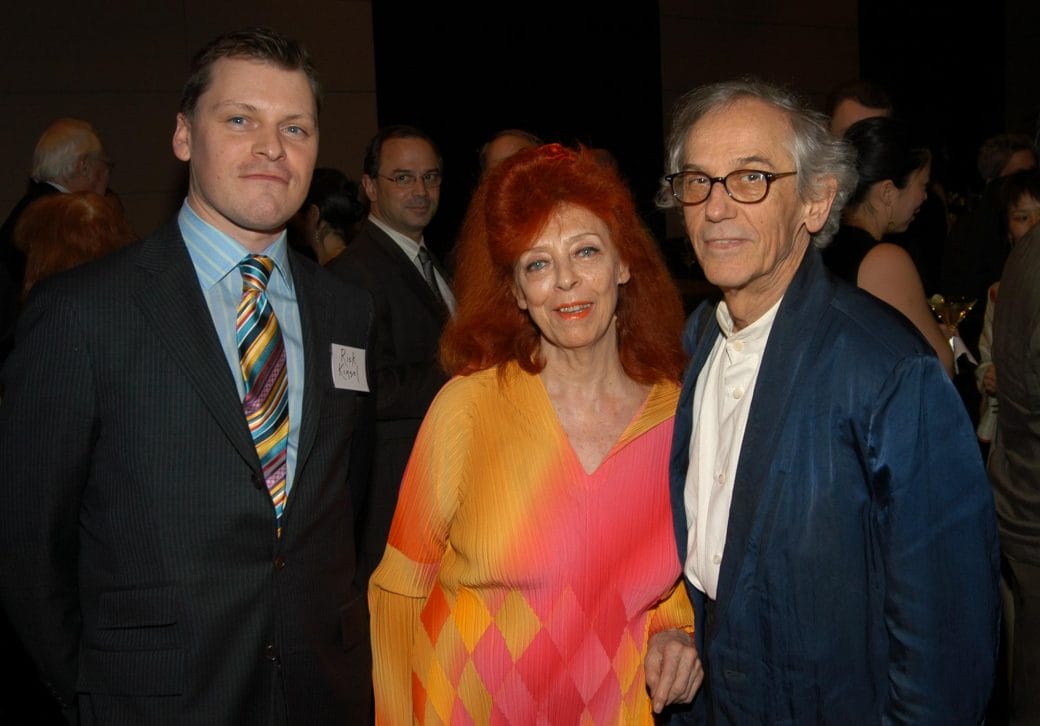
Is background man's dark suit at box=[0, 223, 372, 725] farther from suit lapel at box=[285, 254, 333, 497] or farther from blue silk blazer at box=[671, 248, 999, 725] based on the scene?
blue silk blazer at box=[671, 248, 999, 725]

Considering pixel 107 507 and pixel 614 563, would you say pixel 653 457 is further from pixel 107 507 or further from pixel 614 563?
pixel 107 507

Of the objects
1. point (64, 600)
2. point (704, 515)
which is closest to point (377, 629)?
point (64, 600)

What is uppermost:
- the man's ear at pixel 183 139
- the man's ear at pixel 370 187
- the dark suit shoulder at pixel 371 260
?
the man's ear at pixel 370 187

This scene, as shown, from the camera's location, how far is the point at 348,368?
2.11 metres

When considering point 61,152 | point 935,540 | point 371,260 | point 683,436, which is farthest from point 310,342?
point 61,152

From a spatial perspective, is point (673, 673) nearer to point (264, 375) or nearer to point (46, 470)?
point (264, 375)

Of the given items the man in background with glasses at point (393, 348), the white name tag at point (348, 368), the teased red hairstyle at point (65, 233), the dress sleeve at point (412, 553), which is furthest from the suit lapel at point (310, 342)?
the teased red hairstyle at point (65, 233)

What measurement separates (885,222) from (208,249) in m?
2.01

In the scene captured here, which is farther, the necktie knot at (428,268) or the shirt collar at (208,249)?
the necktie knot at (428,268)

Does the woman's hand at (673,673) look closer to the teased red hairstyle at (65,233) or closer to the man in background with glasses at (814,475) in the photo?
the man in background with glasses at (814,475)

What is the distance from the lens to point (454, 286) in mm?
2346

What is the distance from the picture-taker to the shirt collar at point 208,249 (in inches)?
75.1

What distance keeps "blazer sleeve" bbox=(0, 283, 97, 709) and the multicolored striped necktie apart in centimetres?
29

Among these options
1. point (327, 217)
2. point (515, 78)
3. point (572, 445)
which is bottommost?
point (572, 445)
